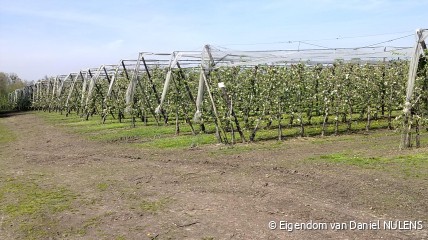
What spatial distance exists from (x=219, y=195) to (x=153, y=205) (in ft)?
3.60

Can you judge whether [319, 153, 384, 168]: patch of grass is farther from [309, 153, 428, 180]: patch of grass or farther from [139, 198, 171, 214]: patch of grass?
[139, 198, 171, 214]: patch of grass

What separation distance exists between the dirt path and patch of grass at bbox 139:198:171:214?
16mm

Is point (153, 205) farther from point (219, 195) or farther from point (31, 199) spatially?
point (31, 199)

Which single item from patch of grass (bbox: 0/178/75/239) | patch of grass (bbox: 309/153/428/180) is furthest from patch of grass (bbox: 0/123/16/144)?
patch of grass (bbox: 309/153/428/180)

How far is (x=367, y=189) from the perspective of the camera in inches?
271

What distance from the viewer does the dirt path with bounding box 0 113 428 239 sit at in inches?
215

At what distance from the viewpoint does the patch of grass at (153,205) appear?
6453 mm

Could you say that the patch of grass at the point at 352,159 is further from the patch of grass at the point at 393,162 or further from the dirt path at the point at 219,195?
the dirt path at the point at 219,195

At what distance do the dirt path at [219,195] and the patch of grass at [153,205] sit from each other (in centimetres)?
2

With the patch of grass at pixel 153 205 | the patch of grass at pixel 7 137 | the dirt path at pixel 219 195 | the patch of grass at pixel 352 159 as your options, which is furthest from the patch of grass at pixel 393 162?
the patch of grass at pixel 7 137

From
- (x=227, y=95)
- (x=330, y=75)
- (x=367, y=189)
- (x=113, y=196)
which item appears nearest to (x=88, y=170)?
(x=113, y=196)

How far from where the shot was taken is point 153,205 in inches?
264

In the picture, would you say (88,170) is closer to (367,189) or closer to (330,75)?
(367,189)

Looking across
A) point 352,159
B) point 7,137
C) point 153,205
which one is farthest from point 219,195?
point 7,137
